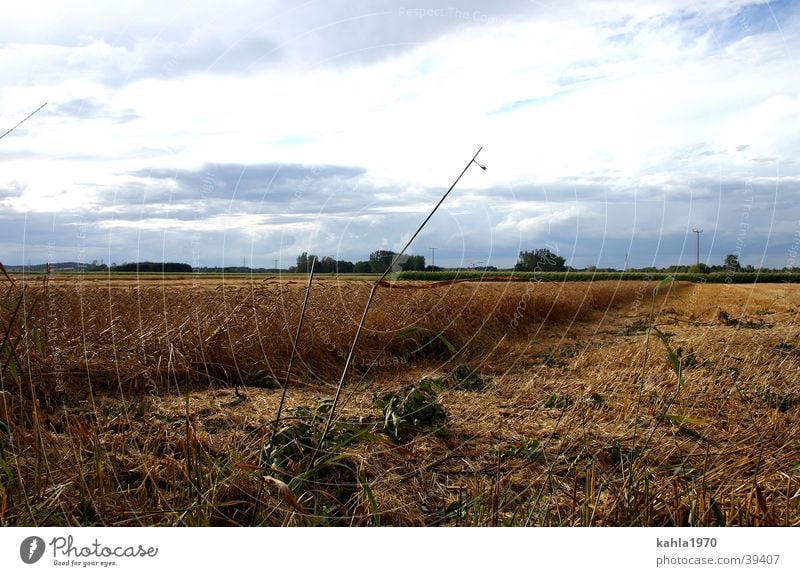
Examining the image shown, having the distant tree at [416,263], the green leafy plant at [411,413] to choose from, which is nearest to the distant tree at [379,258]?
the distant tree at [416,263]

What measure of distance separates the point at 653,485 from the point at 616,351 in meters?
3.71

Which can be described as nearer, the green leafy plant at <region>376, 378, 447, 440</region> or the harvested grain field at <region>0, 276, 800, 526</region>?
the harvested grain field at <region>0, 276, 800, 526</region>

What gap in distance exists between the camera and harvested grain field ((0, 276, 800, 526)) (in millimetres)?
2193

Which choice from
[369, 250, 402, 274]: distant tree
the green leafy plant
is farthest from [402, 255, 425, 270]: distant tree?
the green leafy plant

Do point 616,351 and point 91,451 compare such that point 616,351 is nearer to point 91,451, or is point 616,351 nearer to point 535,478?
point 535,478

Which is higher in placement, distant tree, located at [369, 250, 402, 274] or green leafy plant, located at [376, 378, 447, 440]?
distant tree, located at [369, 250, 402, 274]

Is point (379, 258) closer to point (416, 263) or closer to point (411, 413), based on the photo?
point (416, 263)

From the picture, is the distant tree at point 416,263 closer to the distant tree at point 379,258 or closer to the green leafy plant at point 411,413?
the distant tree at point 379,258

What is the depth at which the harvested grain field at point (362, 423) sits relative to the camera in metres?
2.19

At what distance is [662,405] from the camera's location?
3729 mm

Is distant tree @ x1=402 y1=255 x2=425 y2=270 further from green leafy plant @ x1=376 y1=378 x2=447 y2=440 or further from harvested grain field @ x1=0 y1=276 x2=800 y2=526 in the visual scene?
green leafy plant @ x1=376 y1=378 x2=447 y2=440

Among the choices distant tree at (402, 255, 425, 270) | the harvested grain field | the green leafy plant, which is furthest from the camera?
the green leafy plant

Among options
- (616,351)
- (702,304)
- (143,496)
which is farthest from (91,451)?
(702,304)

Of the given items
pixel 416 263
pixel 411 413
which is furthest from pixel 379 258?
pixel 411 413
